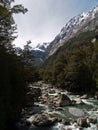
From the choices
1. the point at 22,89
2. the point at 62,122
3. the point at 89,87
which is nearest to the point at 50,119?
the point at 62,122

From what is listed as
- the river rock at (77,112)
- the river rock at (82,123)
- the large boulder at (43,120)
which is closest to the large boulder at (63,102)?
the river rock at (77,112)

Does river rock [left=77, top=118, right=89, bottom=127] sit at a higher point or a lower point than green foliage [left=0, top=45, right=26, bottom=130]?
lower

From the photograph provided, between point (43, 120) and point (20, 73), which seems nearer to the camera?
point (20, 73)

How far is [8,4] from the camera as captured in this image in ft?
76.1

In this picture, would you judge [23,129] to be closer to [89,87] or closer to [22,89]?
[22,89]

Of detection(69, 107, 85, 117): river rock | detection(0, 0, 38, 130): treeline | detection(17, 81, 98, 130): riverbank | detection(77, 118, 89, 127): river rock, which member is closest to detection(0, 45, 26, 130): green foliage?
detection(0, 0, 38, 130): treeline

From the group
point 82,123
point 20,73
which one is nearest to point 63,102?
point 82,123

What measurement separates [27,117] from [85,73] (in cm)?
4224

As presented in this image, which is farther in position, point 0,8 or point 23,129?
point 23,129

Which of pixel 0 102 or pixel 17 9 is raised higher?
pixel 17 9

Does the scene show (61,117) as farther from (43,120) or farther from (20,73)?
(20,73)

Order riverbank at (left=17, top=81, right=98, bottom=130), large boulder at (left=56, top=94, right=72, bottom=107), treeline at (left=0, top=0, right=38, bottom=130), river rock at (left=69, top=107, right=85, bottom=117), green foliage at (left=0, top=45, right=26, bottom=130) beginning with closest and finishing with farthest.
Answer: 1. treeline at (left=0, top=0, right=38, bottom=130)
2. green foliage at (left=0, top=45, right=26, bottom=130)
3. riverbank at (left=17, top=81, right=98, bottom=130)
4. river rock at (left=69, top=107, right=85, bottom=117)
5. large boulder at (left=56, top=94, right=72, bottom=107)

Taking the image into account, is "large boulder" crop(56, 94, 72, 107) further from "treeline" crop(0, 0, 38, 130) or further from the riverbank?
"treeline" crop(0, 0, 38, 130)

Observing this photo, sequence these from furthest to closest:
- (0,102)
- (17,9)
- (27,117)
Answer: (27,117) → (0,102) → (17,9)
